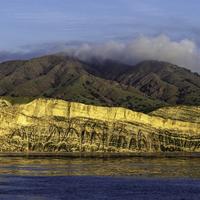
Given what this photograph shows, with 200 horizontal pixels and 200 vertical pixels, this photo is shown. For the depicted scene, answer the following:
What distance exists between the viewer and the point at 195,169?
13225 cm

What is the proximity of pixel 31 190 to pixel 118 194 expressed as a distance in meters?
12.3

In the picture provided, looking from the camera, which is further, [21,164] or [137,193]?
[21,164]

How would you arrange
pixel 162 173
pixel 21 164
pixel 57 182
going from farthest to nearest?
pixel 21 164 → pixel 162 173 → pixel 57 182

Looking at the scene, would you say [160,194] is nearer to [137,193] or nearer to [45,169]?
[137,193]

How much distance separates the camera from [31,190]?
307ft

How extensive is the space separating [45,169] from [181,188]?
42.1 meters

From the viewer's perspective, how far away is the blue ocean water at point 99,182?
88375 mm

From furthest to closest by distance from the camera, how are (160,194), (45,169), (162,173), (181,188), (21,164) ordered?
1. (21,164)
2. (45,169)
3. (162,173)
4. (181,188)
5. (160,194)

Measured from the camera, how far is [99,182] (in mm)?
104062

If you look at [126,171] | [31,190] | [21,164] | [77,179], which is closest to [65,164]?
[21,164]

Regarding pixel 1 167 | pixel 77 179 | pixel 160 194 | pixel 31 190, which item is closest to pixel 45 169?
pixel 1 167

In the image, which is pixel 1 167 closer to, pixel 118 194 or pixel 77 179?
pixel 77 179

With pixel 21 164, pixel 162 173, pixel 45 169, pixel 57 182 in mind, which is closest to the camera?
pixel 57 182

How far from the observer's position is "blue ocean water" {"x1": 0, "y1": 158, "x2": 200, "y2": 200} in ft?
290
